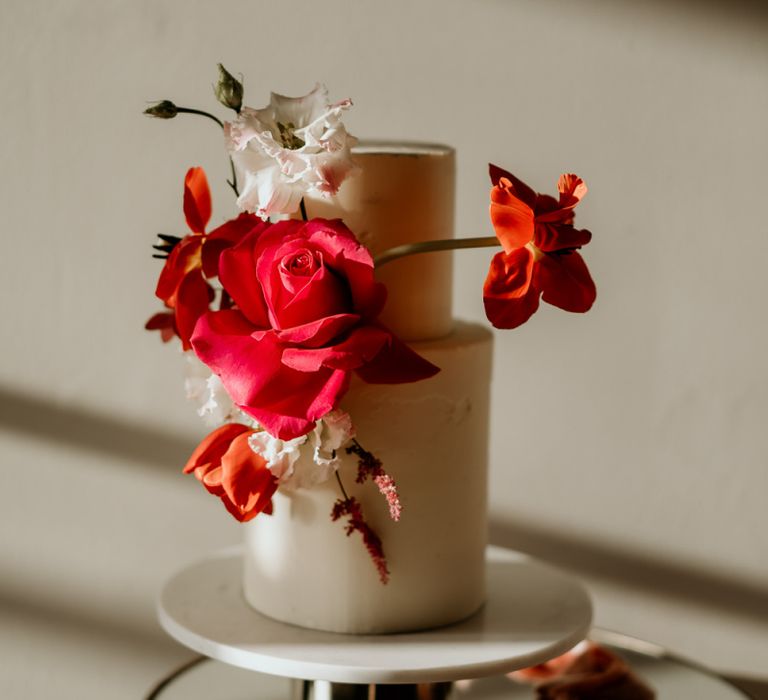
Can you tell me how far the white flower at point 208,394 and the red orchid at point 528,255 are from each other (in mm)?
225

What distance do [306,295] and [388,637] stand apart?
0.31 metres

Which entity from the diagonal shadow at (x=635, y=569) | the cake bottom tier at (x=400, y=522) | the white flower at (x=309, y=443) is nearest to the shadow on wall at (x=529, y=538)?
the diagonal shadow at (x=635, y=569)

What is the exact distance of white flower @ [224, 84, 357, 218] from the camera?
29.2 inches

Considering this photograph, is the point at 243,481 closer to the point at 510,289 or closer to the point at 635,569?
the point at 510,289

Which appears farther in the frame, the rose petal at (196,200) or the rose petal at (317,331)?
the rose petal at (196,200)

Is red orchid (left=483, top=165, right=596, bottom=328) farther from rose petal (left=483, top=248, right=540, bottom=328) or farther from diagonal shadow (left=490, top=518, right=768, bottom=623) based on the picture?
diagonal shadow (left=490, top=518, right=768, bottom=623)

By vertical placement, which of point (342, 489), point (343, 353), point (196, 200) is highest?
point (196, 200)

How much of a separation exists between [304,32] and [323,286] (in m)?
0.57

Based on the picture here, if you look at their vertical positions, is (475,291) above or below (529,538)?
above

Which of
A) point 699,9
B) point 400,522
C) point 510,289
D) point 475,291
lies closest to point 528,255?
point 510,289

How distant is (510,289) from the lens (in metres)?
0.72

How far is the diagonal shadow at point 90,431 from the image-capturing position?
125cm

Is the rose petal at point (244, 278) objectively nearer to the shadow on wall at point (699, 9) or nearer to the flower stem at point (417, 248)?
the flower stem at point (417, 248)

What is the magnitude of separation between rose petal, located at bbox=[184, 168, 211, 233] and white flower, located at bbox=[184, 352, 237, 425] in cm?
11
